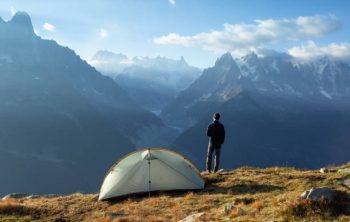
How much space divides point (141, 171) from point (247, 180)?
6.14 m

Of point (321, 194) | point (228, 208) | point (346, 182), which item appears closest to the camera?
point (321, 194)

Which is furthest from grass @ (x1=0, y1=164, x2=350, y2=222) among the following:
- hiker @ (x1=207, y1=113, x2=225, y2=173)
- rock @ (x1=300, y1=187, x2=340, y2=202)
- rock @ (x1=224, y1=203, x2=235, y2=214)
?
hiker @ (x1=207, y1=113, x2=225, y2=173)

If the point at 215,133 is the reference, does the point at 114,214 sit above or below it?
below

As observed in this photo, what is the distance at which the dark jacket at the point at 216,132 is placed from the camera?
29.2 m

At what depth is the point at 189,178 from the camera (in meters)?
24.8

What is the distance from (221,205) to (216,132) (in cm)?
1048

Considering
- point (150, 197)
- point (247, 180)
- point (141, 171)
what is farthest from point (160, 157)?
point (247, 180)

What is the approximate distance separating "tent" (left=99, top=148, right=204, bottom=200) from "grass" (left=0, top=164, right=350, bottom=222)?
0.57 m

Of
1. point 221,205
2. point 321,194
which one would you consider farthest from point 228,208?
point 321,194

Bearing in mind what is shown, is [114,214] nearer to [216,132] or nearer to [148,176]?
[148,176]

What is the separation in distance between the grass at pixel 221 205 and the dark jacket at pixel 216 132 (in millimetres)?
3085

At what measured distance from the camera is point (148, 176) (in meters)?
24.5

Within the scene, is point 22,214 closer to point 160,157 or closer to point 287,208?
point 160,157

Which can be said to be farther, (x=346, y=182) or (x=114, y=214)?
(x=346, y=182)
